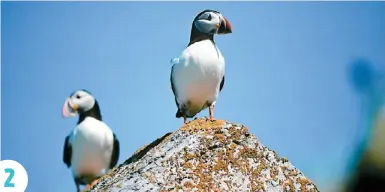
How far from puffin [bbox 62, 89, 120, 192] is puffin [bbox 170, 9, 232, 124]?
114 inches

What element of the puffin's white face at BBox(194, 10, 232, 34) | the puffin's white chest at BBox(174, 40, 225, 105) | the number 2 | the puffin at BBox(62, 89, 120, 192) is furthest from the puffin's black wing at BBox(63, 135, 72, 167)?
the number 2

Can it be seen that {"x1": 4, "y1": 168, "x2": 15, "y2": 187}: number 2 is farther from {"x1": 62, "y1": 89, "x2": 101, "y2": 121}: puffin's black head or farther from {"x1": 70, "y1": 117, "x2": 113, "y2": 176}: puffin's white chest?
{"x1": 62, "y1": 89, "x2": 101, "y2": 121}: puffin's black head

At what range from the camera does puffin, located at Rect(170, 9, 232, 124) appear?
291 inches

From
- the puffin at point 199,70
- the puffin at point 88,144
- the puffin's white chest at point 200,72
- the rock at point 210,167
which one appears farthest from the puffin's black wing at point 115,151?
the rock at point 210,167

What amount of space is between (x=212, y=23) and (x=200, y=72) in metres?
0.74

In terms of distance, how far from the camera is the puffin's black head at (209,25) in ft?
25.6

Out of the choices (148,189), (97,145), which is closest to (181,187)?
(148,189)

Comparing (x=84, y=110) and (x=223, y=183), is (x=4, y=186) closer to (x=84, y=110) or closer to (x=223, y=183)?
(x=223, y=183)

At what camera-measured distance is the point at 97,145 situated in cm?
1046

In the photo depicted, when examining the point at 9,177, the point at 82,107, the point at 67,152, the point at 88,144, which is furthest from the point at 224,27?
the point at 67,152

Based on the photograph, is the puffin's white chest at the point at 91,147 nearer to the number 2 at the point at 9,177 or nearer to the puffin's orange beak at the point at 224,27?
the puffin's orange beak at the point at 224,27

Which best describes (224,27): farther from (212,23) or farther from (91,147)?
(91,147)

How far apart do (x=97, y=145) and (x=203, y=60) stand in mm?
3681

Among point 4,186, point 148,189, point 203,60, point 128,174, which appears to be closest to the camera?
point 148,189
